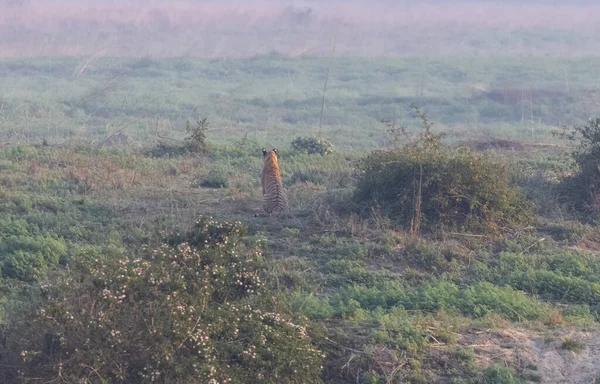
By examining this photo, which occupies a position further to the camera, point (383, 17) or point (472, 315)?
point (383, 17)

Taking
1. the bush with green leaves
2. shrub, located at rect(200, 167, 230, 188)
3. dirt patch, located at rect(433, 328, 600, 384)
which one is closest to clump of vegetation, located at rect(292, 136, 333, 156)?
shrub, located at rect(200, 167, 230, 188)

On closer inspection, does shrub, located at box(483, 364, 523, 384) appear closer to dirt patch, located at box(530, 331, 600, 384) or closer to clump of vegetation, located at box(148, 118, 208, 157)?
dirt patch, located at box(530, 331, 600, 384)

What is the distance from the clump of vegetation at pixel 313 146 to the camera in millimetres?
15086

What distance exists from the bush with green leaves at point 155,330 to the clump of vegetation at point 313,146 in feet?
30.6

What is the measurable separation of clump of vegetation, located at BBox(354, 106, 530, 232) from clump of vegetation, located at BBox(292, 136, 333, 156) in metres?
5.26

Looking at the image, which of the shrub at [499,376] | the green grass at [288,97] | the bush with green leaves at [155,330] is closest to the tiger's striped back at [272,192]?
the bush with green leaves at [155,330]

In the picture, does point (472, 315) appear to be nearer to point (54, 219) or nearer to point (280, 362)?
point (280, 362)

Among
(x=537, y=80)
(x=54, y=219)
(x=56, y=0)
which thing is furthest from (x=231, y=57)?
(x=54, y=219)

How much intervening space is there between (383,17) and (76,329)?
4196cm

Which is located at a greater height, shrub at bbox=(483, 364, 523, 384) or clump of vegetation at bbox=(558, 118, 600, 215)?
clump of vegetation at bbox=(558, 118, 600, 215)

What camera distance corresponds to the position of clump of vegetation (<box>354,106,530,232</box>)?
9.27m

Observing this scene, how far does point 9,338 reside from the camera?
209 inches

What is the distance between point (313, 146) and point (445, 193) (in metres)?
6.05

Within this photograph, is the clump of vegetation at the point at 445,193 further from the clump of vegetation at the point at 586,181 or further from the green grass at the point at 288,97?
the green grass at the point at 288,97
